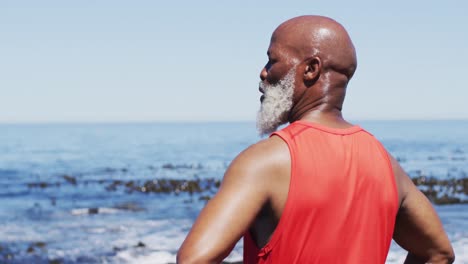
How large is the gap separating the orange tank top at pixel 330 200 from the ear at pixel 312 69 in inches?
7.2

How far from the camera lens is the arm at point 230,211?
2207mm

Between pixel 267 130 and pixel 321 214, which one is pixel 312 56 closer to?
A: pixel 267 130

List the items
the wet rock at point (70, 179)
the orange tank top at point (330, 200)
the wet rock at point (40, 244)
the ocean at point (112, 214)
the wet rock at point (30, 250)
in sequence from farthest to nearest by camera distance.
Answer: the wet rock at point (70, 179) → the wet rock at point (40, 244) → the wet rock at point (30, 250) → the ocean at point (112, 214) → the orange tank top at point (330, 200)

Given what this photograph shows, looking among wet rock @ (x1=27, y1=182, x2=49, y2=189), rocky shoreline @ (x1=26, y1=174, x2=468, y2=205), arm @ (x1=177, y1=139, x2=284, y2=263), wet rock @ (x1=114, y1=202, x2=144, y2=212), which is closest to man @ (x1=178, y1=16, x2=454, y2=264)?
arm @ (x1=177, y1=139, x2=284, y2=263)

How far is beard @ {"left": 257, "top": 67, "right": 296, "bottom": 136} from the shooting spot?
2564 mm

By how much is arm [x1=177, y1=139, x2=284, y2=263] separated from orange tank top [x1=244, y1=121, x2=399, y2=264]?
114mm

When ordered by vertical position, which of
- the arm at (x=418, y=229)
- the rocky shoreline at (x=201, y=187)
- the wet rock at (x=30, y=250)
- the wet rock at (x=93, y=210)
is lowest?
the rocky shoreline at (x=201, y=187)

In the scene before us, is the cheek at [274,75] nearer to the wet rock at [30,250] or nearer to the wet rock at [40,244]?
the wet rock at [30,250]

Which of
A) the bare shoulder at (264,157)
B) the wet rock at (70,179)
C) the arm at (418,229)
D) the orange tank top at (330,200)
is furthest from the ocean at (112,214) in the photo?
the bare shoulder at (264,157)

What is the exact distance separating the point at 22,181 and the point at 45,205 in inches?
613

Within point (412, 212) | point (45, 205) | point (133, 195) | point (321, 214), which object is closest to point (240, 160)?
point (321, 214)

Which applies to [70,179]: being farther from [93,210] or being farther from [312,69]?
[312,69]

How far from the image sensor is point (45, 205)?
1231 inches

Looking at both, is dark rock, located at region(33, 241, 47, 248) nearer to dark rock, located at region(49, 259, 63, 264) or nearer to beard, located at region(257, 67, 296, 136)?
dark rock, located at region(49, 259, 63, 264)
